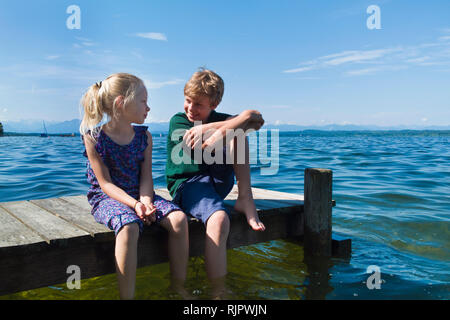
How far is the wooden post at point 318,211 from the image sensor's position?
3.71 meters

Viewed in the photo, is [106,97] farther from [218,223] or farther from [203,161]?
[218,223]

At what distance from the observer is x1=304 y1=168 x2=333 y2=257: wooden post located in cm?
371

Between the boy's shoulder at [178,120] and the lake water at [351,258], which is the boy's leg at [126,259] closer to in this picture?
the lake water at [351,258]

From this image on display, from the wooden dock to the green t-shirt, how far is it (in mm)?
486

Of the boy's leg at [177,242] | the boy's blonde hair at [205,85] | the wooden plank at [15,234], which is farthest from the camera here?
the boy's blonde hair at [205,85]

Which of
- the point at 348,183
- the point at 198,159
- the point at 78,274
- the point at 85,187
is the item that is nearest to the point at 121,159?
the point at 198,159

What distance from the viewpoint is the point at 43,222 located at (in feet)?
9.45

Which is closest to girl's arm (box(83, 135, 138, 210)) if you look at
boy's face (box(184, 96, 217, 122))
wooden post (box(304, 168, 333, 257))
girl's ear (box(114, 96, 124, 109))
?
girl's ear (box(114, 96, 124, 109))

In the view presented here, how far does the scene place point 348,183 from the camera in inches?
364

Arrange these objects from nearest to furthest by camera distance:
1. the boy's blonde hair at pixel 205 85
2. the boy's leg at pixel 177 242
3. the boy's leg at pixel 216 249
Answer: the boy's leg at pixel 177 242, the boy's leg at pixel 216 249, the boy's blonde hair at pixel 205 85

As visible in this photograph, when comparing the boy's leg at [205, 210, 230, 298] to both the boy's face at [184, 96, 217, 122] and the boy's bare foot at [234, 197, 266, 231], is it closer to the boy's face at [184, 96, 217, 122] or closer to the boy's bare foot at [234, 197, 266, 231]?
the boy's bare foot at [234, 197, 266, 231]

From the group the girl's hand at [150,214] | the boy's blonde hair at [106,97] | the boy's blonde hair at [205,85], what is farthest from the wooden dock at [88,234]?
the boy's blonde hair at [205,85]

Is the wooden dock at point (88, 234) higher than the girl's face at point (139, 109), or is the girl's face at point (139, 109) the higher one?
the girl's face at point (139, 109)

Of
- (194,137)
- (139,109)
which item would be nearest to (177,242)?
(194,137)
